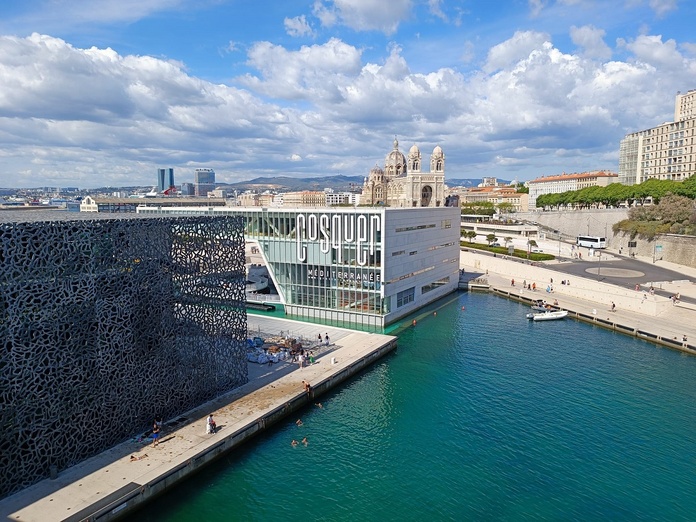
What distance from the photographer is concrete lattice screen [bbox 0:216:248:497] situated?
2109 cm

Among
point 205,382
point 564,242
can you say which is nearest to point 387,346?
point 205,382

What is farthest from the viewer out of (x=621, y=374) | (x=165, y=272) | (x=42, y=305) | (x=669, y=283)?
(x=669, y=283)

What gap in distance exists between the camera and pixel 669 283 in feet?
214

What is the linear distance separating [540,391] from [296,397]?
17.8 metres

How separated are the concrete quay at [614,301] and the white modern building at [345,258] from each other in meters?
19.3

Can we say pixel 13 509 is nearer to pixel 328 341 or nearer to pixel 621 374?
pixel 328 341

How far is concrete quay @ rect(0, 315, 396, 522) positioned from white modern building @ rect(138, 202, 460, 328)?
35.4ft

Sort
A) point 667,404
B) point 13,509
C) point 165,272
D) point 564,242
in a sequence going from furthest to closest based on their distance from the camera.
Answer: point 564,242 < point 667,404 < point 165,272 < point 13,509

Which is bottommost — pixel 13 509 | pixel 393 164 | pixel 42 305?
pixel 13 509

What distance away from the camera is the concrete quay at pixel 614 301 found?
4791 centimetres

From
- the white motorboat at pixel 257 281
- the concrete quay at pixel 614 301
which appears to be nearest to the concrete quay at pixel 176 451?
the white motorboat at pixel 257 281

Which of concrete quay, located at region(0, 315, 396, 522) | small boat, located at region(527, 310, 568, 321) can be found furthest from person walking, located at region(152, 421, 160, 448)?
small boat, located at region(527, 310, 568, 321)

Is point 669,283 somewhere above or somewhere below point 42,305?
below

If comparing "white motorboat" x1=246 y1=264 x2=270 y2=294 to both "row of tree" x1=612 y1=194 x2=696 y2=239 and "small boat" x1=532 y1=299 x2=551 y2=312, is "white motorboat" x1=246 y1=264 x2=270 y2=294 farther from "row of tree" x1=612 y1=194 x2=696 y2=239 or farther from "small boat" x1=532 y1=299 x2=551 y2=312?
"row of tree" x1=612 y1=194 x2=696 y2=239
